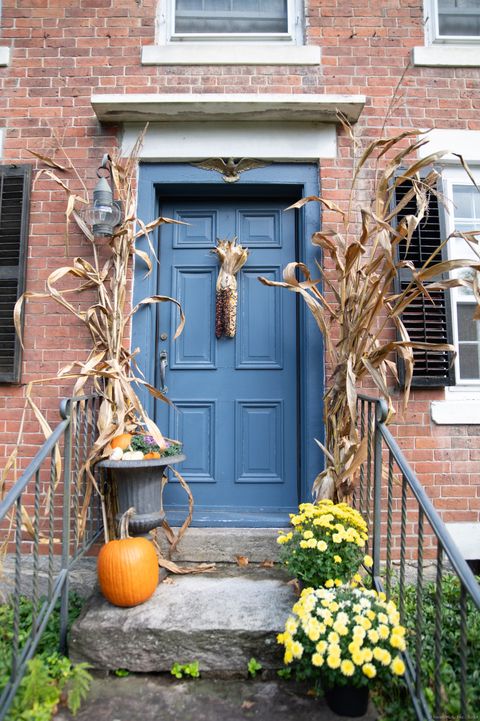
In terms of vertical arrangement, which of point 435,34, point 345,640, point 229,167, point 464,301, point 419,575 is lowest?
point 345,640

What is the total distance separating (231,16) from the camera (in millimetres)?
3738

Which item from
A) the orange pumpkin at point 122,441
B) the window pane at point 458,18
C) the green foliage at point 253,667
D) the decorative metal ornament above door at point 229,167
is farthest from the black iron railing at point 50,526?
the window pane at point 458,18

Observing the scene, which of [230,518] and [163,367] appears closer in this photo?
[230,518]

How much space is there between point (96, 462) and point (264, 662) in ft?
4.51

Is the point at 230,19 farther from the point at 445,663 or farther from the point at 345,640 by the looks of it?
the point at 445,663

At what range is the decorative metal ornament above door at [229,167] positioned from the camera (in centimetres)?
346

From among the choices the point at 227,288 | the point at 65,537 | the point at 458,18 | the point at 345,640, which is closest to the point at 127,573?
the point at 65,537

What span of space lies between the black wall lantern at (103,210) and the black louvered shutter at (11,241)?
49cm

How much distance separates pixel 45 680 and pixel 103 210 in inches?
99.5

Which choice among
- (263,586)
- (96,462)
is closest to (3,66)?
(96,462)

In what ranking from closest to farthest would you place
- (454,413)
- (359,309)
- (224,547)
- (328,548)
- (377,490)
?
(328,548), (377,490), (359,309), (224,547), (454,413)

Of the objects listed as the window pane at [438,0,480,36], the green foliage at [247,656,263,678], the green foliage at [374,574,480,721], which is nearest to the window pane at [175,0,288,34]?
the window pane at [438,0,480,36]

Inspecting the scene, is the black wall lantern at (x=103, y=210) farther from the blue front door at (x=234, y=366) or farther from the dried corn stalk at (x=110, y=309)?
the blue front door at (x=234, y=366)

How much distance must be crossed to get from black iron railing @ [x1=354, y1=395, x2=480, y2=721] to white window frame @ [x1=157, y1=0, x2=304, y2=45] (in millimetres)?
2714
